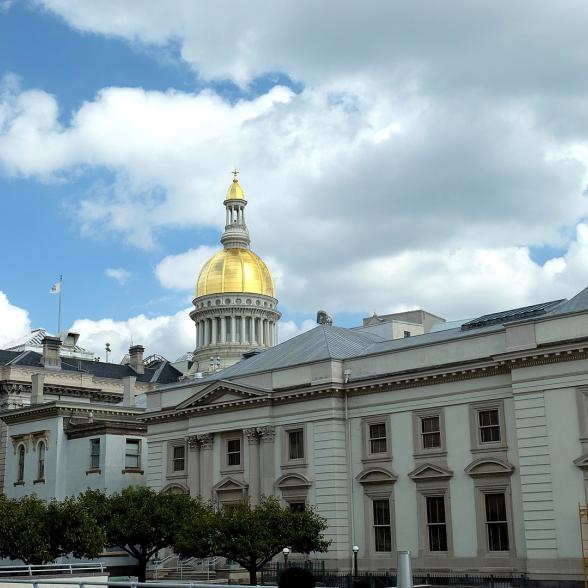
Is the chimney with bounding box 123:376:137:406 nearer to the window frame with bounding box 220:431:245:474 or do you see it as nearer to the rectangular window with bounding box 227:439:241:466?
the window frame with bounding box 220:431:245:474

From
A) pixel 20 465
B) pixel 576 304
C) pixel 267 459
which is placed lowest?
pixel 267 459

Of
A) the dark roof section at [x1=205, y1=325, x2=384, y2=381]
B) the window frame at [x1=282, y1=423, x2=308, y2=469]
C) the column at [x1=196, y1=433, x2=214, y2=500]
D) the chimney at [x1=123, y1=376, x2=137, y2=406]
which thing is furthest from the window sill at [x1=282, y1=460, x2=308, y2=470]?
the chimney at [x1=123, y1=376, x2=137, y2=406]

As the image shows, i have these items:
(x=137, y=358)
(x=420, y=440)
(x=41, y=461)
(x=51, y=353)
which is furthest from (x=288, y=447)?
(x=137, y=358)

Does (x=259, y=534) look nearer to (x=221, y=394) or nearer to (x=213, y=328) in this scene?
(x=221, y=394)

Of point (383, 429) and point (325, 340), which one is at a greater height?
point (325, 340)

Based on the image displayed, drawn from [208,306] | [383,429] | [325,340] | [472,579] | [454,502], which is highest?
[208,306]

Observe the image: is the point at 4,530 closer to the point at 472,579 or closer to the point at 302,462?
the point at 302,462

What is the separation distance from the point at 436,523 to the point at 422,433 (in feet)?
13.6

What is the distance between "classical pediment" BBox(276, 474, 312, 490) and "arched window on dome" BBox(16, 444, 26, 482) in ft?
83.1

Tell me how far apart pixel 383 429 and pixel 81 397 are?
43.3 m

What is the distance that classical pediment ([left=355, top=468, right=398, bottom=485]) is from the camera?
146ft

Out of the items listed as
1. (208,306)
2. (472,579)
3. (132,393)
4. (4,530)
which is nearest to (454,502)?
(472,579)

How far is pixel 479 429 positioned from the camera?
1651 inches

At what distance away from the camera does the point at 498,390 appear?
4156cm
